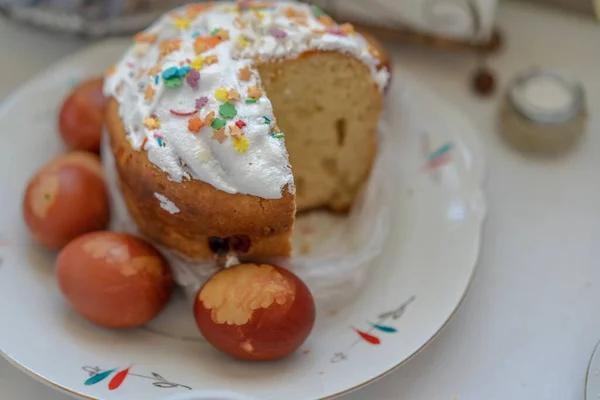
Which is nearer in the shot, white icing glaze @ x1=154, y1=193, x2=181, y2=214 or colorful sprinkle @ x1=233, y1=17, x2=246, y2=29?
white icing glaze @ x1=154, y1=193, x2=181, y2=214

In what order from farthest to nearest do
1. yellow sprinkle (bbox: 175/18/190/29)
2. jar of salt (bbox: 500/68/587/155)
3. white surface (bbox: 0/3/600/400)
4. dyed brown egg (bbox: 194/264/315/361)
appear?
jar of salt (bbox: 500/68/587/155)
yellow sprinkle (bbox: 175/18/190/29)
white surface (bbox: 0/3/600/400)
dyed brown egg (bbox: 194/264/315/361)

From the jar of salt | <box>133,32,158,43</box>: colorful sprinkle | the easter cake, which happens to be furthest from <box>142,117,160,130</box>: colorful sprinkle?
the jar of salt

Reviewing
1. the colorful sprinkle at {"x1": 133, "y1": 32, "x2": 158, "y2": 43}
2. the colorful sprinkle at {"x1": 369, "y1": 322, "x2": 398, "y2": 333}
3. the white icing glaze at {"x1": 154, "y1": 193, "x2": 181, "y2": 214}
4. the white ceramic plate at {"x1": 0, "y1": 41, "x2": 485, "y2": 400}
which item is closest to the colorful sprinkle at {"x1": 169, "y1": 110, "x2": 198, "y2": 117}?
the white icing glaze at {"x1": 154, "y1": 193, "x2": 181, "y2": 214}

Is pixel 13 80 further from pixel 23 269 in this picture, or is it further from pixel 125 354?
pixel 125 354

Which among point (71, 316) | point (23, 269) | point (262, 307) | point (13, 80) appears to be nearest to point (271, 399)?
point (262, 307)

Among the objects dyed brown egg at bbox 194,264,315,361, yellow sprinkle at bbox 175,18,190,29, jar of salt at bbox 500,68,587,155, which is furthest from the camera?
jar of salt at bbox 500,68,587,155

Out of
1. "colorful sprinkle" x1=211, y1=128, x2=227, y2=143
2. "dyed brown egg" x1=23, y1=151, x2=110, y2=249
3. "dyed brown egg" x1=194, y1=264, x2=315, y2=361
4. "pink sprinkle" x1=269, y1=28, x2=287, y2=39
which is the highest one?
"pink sprinkle" x1=269, y1=28, x2=287, y2=39

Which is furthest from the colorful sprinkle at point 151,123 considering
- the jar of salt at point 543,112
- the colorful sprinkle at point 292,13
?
the jar of salt at point 543,112

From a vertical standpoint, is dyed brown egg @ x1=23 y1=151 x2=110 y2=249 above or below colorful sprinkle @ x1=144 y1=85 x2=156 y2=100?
below

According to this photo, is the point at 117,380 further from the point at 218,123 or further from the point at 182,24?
the point at 182,24

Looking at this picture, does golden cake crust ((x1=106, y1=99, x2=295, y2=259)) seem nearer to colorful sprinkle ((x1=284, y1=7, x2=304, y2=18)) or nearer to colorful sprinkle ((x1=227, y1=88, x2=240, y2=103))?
colorful sprinkle ((x1=227, y1=88, x2=240, y2=103))
